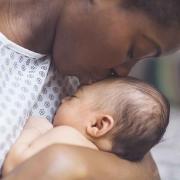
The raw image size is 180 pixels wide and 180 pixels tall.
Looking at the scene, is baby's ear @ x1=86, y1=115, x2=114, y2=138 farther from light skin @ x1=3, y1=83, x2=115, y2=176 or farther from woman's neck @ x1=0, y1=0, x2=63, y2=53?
woman's neck @ x1=0, y1=0, x2=63, y2=53

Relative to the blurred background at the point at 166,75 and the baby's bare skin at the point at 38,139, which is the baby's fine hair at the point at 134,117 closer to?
the baby's bare skin at the point at 38,139

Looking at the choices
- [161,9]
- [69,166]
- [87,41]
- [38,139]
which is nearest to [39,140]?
[38,139]

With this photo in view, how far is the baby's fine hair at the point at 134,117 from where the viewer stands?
1.16m

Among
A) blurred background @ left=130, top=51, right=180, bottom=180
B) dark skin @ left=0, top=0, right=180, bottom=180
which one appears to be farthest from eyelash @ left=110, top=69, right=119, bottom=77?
blurred background @ left=130, top=51, right=180, bottom=180

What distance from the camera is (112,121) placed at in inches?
46.0

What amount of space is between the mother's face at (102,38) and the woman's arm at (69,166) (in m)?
0.23

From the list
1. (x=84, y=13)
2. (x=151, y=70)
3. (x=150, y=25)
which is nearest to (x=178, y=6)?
(x=150, y=25)

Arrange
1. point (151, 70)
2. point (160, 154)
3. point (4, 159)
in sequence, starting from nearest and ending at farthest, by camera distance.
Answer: point (4, 159) < point (160, 154) < point (151, 70)

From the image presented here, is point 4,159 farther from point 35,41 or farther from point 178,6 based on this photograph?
point 178,6

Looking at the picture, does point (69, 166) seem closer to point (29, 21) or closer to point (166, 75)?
point (29, 21)

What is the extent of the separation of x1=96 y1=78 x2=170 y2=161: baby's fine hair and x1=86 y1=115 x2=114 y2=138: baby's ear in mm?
14

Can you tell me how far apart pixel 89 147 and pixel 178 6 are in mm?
372

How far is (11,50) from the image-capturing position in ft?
4.04

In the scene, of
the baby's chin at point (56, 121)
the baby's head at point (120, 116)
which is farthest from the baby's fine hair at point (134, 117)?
the baby's chin at point (56, 121)
